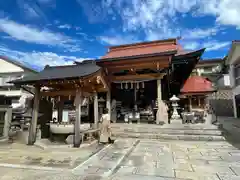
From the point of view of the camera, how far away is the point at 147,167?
12.8ft

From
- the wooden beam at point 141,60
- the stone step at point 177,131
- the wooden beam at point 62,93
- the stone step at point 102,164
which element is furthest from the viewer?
the wooden beam at point 141,60

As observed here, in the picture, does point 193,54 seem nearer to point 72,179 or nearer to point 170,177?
point 170,177

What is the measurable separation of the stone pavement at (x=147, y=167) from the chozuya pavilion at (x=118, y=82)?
211 centimetres

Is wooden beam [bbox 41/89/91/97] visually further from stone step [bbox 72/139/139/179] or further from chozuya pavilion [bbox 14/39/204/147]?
stone step [bbox 72/139/139/179]

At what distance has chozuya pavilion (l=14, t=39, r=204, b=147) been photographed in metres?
6.20

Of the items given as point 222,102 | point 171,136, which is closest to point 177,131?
point 171,136

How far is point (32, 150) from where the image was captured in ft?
18.3

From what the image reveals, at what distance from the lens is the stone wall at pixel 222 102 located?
19.9 metres

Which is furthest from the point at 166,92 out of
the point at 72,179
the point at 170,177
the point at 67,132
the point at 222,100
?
the point at 222,100

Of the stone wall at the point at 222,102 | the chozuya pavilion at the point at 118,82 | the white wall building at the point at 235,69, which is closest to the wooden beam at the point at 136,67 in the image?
the chozuya pavilion at the point at 118,82

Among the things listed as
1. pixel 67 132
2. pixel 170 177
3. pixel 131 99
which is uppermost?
pixel 131 99

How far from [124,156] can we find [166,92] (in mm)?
8228

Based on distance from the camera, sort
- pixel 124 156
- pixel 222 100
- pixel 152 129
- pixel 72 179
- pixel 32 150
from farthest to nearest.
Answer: pixel 222 100 < pixel 152 129 < pixel 32 150 < pixel 124 156 < pixel 72 179

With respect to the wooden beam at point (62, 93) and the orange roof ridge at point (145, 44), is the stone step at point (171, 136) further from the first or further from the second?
the orange roof ridge at point (145, 44)
